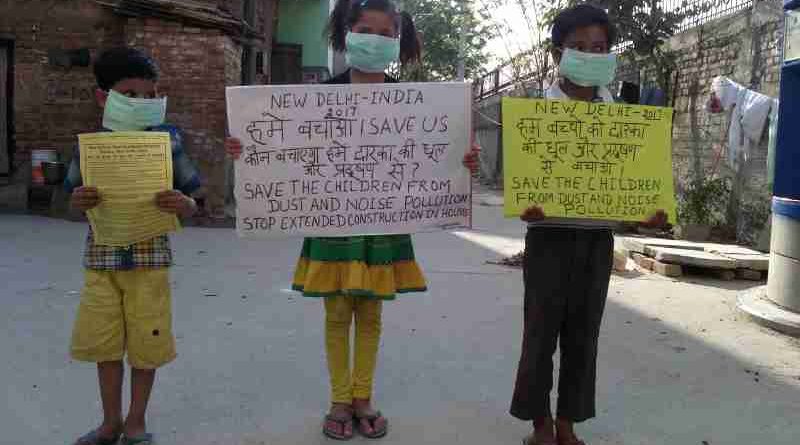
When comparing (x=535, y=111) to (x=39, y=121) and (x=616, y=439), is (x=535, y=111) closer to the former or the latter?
(x=616, y=439)

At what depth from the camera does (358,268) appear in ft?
9.78

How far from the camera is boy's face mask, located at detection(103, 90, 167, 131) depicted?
8.92ft

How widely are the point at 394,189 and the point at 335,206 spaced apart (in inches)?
10.3

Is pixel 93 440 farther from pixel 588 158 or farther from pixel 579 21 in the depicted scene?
pixel 579 21

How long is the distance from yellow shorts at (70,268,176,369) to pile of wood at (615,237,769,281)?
541 centimetres

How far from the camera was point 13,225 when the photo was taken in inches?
335

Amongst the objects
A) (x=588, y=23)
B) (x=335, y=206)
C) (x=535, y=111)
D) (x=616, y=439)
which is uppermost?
(x=588, y=23)

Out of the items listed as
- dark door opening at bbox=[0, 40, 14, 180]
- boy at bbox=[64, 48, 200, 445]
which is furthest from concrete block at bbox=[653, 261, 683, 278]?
dark door opening at bbox=[0, 40, 14, 180]

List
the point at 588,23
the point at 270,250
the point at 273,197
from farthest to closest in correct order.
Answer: the point at 270,250
the point at 273,197
the point at 588,23

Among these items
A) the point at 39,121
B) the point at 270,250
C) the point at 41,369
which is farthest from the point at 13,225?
the point at 41,369

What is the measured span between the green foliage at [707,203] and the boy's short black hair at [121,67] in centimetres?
794

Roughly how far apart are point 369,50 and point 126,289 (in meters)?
1.32

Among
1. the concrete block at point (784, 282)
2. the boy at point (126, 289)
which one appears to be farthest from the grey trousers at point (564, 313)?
the concrete block at point (784, 282)

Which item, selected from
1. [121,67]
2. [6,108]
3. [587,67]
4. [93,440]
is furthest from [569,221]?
[6,108]
